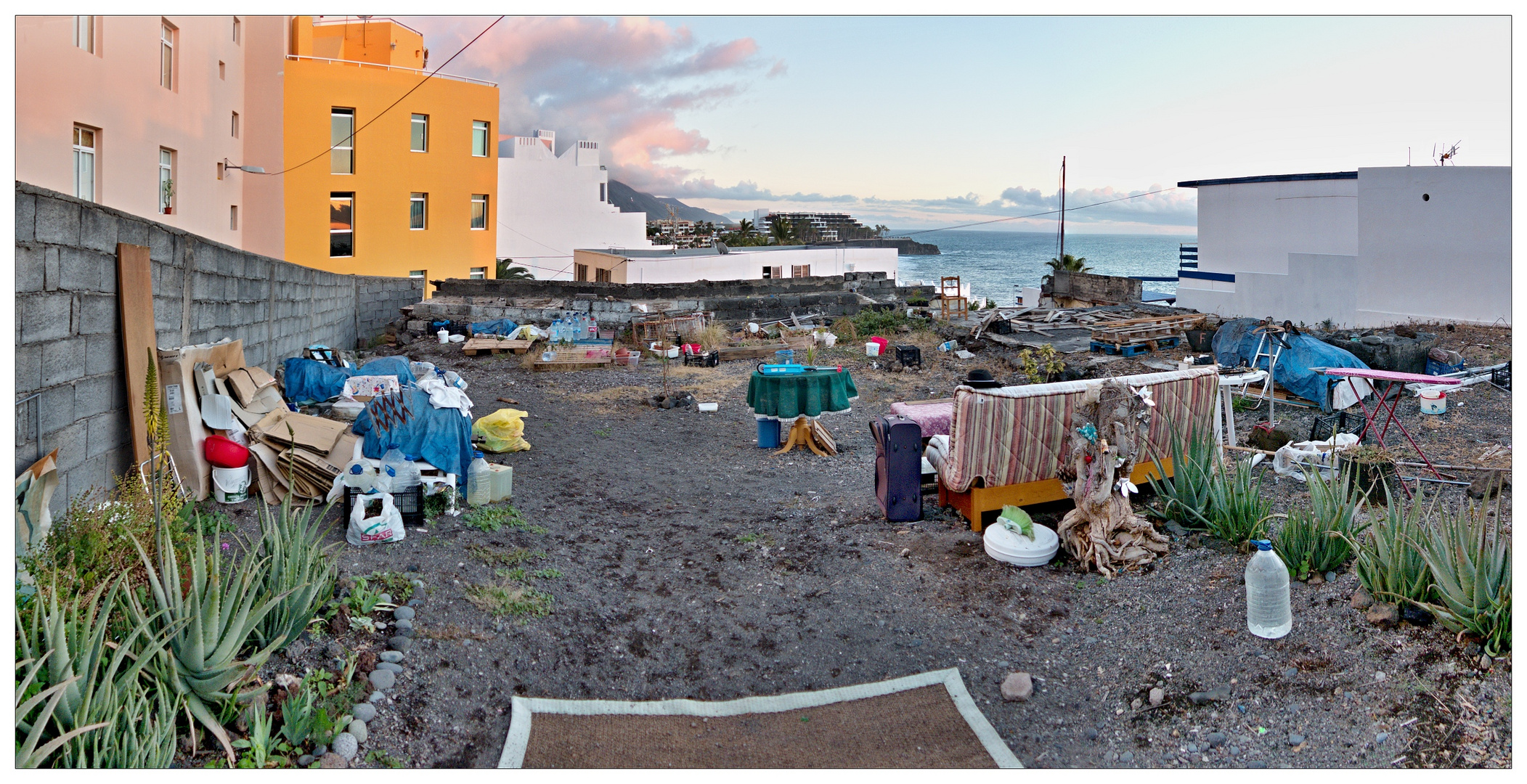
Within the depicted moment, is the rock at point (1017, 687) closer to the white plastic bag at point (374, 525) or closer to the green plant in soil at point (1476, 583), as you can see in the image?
the green plant in soil at point (1476, 583)

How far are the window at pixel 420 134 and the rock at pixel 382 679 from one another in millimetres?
21269

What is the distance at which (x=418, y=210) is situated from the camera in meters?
23.4

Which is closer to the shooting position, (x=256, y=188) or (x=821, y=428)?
(x=821, y=428)

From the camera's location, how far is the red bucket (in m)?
6.06

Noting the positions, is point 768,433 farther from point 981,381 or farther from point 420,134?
point 420,134

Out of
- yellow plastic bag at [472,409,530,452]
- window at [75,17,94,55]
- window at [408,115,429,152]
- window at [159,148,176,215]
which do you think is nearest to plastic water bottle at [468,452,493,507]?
yellow plastic bag at [472,409,530,452]

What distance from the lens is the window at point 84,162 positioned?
930 cm

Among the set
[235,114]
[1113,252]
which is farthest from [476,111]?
[1113,252]

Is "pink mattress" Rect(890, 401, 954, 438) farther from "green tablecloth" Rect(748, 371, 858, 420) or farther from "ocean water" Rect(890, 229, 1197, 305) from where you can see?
"ocean water" Rect(890, 229, 1197, 305)

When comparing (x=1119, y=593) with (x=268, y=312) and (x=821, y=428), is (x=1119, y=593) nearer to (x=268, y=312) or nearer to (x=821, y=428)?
(x=821, y=428)

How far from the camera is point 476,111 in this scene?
938 inches

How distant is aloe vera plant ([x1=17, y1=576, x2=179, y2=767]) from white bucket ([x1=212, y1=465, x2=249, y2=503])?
112 inches

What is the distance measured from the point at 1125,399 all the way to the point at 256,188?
20101mm

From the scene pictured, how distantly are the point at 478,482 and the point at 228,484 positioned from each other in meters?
1.59
